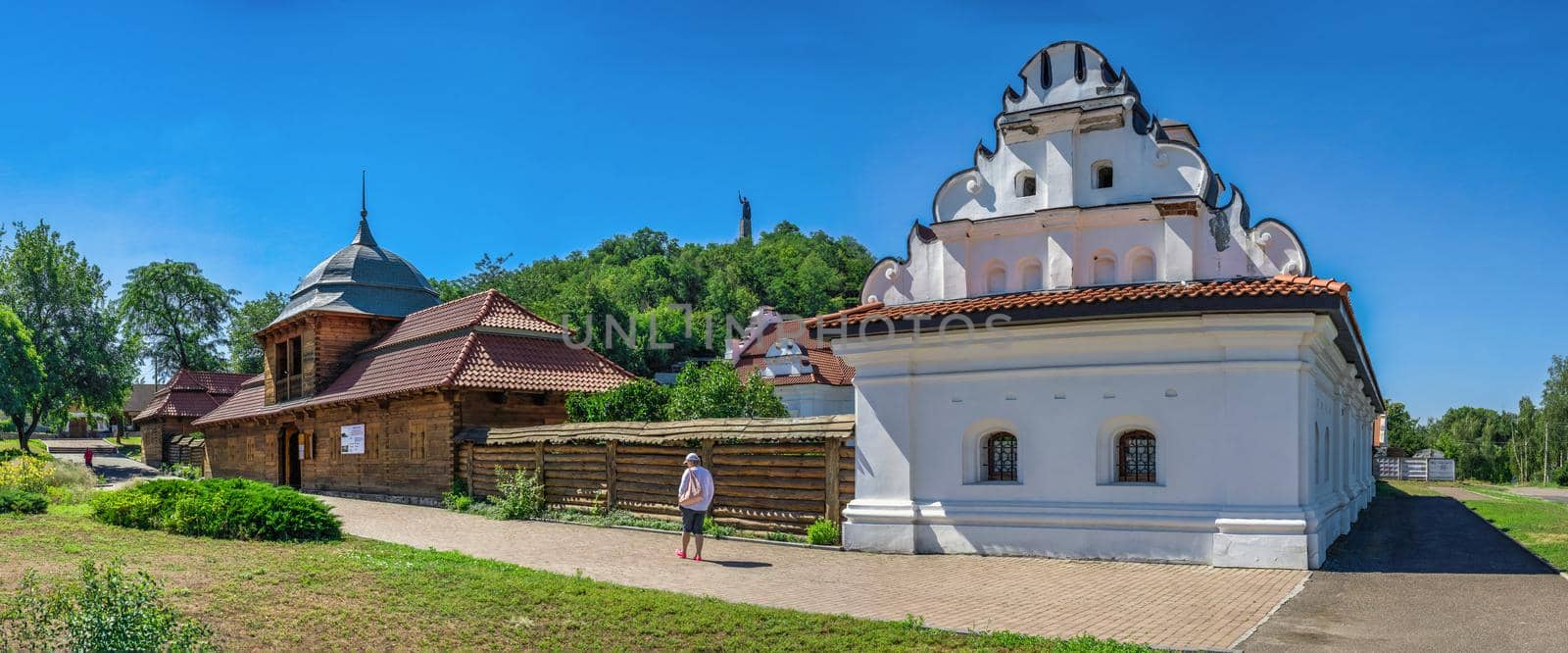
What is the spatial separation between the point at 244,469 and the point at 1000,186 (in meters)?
31.8

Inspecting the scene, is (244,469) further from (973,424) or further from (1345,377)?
(1345,377)

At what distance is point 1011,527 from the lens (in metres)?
13.8

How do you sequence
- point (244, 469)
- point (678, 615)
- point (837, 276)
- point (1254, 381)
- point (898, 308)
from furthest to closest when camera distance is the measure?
point (837, 276) → point (244, 469) → point (898, 308) → point (1254, 381) → point (678, 615)

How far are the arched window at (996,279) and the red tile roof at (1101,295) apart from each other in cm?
23

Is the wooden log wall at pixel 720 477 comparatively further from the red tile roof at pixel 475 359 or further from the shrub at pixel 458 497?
the red tile roof at pixel 475 359

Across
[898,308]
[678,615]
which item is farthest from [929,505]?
[678,615]

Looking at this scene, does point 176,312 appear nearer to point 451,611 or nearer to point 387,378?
point 387,378

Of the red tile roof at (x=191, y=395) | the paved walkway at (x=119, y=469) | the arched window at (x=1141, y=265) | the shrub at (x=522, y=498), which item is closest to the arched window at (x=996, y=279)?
the arched window at (x=1141, y=265)

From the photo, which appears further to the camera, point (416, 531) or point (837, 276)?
point (837, 276)

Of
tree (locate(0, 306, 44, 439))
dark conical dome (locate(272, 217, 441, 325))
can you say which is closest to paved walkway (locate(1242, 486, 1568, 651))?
dark conical dome (locate(272, 217, 441, 325))

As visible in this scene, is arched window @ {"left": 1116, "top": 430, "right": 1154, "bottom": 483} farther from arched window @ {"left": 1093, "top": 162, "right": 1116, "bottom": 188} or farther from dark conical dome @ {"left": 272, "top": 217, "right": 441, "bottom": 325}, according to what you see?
dark conical dome @ {"left": 272, "top": 217, "right": 441, "bottom": 325}

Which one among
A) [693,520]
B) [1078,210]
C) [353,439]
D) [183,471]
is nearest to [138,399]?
[183,471]

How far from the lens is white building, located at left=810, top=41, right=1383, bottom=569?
12.4 meters

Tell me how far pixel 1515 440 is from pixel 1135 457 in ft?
263
